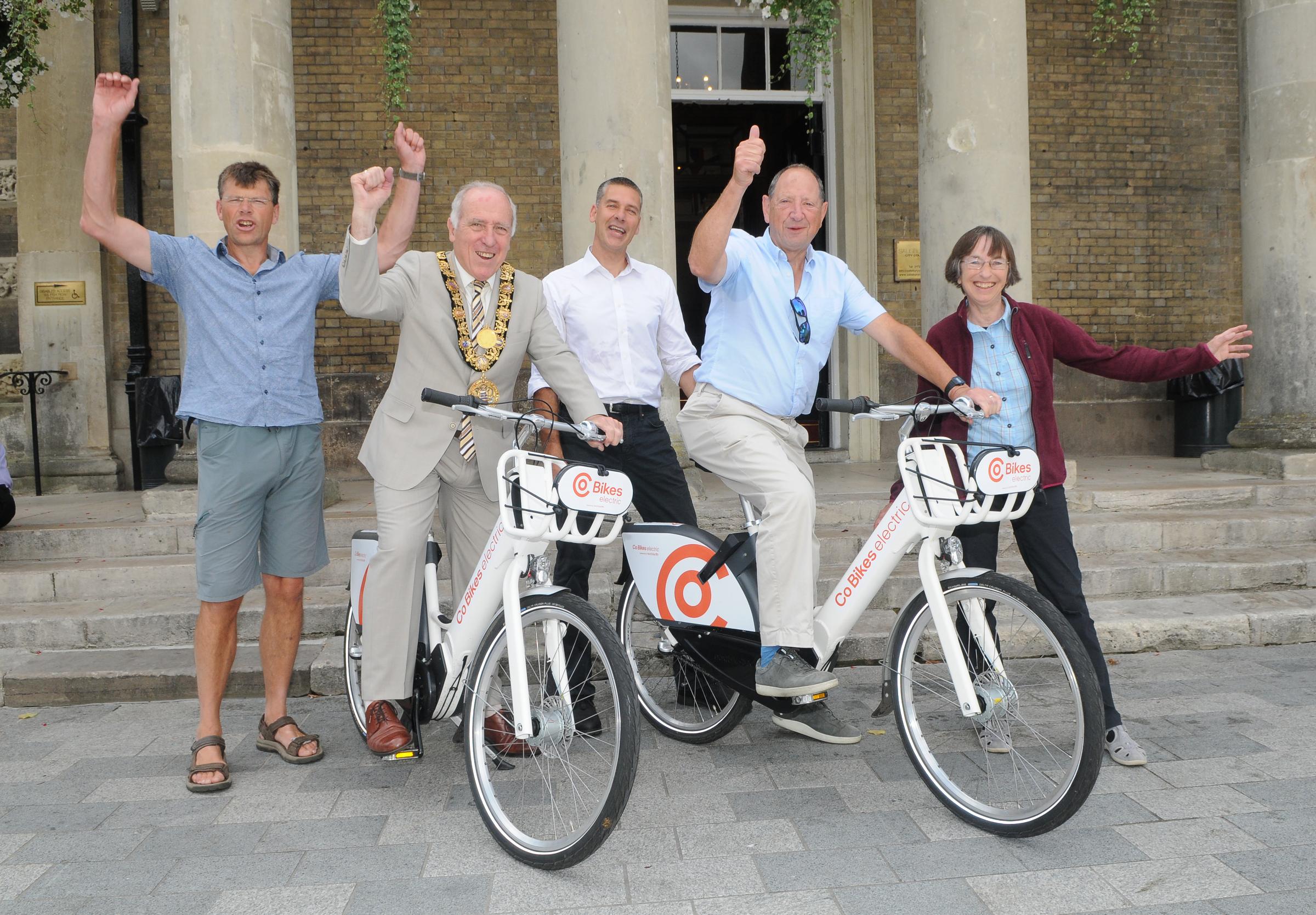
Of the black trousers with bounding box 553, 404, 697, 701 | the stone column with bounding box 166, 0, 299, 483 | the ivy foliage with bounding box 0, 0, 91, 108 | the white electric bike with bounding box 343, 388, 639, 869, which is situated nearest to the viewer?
the white electric bike with bounding box 343, 388, 639, 869

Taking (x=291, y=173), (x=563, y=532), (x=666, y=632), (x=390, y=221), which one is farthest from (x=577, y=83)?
(x=563, y=532)

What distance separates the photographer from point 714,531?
6.83 m

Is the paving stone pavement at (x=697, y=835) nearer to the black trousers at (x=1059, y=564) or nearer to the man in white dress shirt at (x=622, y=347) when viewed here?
the black trousers at (x=1059, y=564)

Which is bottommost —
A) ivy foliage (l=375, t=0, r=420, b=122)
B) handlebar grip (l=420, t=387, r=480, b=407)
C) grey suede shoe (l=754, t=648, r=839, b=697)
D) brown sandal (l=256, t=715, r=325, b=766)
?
brown sandal (l=256, t=715, r=325, b=766)

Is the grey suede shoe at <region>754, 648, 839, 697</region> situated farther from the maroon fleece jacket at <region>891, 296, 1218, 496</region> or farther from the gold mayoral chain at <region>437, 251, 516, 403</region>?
the gold mayoral chain at <region>437, 251, 516, 403</region>

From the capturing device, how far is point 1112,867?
A: 3059 millimetres

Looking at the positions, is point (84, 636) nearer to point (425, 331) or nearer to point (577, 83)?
point (425, 331)

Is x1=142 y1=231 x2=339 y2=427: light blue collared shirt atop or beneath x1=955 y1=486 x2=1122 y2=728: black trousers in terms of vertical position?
atop

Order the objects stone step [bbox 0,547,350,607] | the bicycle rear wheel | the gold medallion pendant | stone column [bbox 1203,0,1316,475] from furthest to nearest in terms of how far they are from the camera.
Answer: stone column [bbox 1203,0,1316,475], stone step [bbox 0,547,350,607], the bicycle rear wheel, the gold medallion pendant

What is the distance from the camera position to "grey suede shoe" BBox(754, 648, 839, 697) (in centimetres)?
374

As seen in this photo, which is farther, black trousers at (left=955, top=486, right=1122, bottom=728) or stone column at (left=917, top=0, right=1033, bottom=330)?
stone column at (left=917, top=0, right=1033, bottom=330)

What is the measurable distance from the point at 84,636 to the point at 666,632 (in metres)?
3.30

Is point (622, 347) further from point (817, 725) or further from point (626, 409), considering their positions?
point (817, 725)

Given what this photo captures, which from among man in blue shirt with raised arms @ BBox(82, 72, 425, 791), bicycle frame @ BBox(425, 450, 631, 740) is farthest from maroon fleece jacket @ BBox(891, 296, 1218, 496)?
man in blue shirt with raised arms @ BBox(82, 72, 425, 791)
